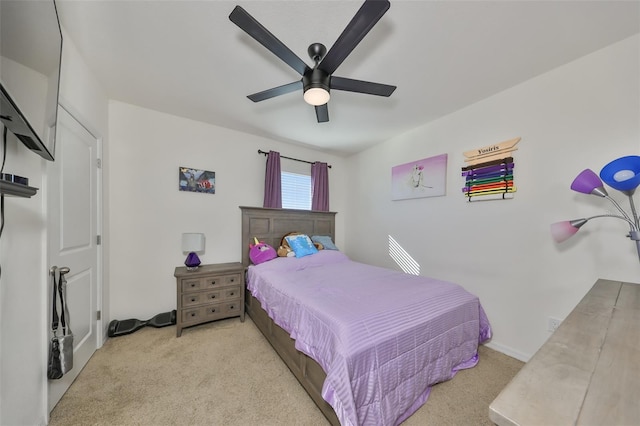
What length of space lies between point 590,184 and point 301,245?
9.46 feet

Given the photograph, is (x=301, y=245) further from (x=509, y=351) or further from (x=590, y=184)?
(x=590, y=184)

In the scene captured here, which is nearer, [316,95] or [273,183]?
[316,95]

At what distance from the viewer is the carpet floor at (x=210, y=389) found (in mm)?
1483

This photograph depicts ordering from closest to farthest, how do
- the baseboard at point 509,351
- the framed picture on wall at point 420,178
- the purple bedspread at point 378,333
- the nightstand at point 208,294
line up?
the purple bedspread at point 378,333 < the baseboard at point 509,351 < the nightstand at point 208,294 < the framed picture on wall at point 420,178

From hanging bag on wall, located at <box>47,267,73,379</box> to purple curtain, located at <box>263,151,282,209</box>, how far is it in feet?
7.39

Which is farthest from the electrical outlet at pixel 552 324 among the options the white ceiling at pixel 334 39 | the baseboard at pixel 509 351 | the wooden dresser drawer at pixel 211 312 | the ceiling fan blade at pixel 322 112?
the wooden dresser drawer at pixel 211 312

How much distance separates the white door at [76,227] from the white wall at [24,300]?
0.09 m

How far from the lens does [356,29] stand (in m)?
1.24

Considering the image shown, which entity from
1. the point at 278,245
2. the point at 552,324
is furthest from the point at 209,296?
the point at 552,324

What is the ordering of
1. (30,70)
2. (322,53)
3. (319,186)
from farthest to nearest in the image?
(319,186) < (322,53) < (30,70)

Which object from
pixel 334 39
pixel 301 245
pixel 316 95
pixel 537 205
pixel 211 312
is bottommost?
pixel 211 312

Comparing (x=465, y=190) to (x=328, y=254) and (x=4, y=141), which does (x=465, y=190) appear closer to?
(x=328, y=254)

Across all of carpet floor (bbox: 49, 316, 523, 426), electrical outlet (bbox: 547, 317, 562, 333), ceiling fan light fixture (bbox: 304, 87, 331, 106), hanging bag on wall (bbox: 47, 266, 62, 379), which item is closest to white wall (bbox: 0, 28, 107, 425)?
hanging bag on wall (bbox: 47, 266, 62, 379)

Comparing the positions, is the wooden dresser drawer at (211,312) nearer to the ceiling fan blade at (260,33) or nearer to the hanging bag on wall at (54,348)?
the hanging bag on wall at (54,348)
